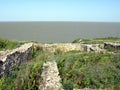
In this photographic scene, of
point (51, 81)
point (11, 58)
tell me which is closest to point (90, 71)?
point (51, 81)

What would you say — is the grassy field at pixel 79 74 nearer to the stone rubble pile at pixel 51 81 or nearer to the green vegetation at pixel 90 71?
the green vegetation at pixel 90 71

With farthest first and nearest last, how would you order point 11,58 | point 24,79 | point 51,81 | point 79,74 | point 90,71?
point 11,58 < point 24,79 < point 90,71 < point 79,74 < point 51,81

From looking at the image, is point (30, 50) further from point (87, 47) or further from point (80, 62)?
point (80, 62)

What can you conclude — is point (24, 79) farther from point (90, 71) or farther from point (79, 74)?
point (90, 71)

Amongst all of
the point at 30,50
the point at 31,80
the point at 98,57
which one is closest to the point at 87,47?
the point at 30,50

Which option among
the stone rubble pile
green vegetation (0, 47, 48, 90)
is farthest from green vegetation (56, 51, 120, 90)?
green vegetation (0, 47, 48, 90)

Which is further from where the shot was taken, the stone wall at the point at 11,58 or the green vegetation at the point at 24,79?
the stone wall at the point at 11,58

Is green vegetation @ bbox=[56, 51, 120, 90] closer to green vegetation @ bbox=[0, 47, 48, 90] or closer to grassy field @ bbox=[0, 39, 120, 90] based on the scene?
Result: grassy field @ bbox=[0, 39, 120, 90]

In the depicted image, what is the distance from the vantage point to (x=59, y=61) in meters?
14.7

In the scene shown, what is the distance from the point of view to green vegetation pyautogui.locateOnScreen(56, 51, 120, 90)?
11.7m

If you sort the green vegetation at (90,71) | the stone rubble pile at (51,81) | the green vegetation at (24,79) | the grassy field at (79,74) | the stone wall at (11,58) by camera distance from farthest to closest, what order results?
the stone wall at (11,58) < the green vegetation at (24,79) < the grassy field at (79,74) < the green vegetation at (90,71) < the stone rubble pile at (51,81)

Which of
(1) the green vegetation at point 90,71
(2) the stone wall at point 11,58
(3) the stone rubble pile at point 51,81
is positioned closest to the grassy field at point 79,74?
(1) the green vegetation at point 90,71

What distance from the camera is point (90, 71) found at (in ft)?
41.4

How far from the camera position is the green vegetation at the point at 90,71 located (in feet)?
38.4
